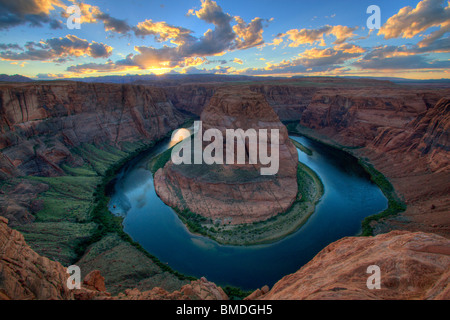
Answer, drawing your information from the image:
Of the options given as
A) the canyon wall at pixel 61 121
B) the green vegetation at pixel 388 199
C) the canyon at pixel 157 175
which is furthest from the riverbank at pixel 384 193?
the canyon wall at pixel 61 121

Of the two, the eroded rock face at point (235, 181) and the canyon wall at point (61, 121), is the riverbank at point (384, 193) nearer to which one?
the eroded rock face at point (235, 181)

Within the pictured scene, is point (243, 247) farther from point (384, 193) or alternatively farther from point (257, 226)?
point (384, 193)

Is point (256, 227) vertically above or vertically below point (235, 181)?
below

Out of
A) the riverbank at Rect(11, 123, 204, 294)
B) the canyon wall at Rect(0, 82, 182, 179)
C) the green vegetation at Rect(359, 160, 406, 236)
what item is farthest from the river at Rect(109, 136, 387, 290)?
the canyon wall at Rect(0, 82, 182, 179)

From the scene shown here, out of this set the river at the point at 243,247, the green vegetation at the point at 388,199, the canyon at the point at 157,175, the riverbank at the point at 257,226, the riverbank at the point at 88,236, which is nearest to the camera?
the canyon at the point at 157,175

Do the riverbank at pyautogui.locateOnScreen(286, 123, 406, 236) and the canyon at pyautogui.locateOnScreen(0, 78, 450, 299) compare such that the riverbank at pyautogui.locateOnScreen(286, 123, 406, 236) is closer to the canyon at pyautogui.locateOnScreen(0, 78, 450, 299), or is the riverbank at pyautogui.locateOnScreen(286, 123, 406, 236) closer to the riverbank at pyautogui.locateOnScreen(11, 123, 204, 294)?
the canyon at pyautogui.locateOnScreen(0, 78, 450, 299)

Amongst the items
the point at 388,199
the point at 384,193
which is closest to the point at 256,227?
the point at 388,199
